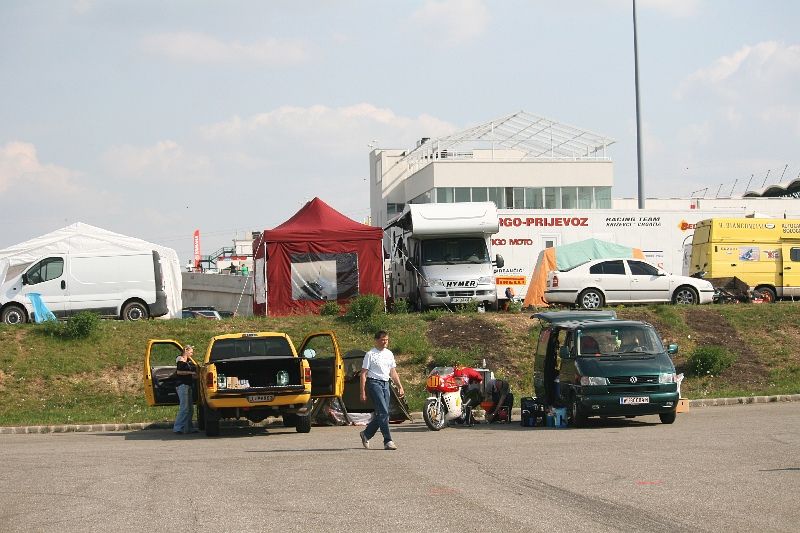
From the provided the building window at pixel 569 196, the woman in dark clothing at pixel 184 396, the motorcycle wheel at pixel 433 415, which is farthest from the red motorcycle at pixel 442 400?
the building window at pixel 569 196

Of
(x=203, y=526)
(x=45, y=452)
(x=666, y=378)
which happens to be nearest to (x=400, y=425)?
(x=666, y=378)

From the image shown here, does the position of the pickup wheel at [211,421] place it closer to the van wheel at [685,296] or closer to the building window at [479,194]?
the van wheel at [685,296]

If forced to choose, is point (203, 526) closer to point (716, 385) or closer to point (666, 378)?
point (666, 378)

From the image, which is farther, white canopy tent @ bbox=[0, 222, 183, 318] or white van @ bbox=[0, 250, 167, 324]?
white canopy tent @ bbox=[0, 222, 183, 318]

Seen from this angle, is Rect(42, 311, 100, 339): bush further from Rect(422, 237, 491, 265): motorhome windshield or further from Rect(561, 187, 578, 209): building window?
Rect(561, 187, 578, 209): building window

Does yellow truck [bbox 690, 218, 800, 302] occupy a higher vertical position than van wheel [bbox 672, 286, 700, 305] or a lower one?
higher

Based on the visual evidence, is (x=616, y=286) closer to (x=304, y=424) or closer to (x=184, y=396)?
(x=304, y=424)

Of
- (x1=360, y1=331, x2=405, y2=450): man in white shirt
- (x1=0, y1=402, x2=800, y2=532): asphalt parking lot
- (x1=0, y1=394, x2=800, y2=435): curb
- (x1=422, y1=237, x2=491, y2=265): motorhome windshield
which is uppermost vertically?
(x1=422, y1=237, x2=491, y2=265): motorhome windshield

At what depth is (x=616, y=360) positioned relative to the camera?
18.3m

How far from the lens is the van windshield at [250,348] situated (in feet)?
65.7

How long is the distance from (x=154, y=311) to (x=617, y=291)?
13875 mm

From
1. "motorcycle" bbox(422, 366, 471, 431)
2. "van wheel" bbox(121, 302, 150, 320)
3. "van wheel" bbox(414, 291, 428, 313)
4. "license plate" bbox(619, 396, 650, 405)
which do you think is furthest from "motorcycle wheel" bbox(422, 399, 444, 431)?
"van wheel" bbox(121, 302, 150, 320)

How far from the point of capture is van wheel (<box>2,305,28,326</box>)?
3191cm

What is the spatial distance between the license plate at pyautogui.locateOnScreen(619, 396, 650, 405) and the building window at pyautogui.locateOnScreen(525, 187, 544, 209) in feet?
154
